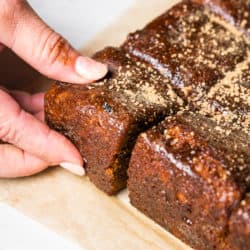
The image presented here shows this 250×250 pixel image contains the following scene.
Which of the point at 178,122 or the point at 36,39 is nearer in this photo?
the point at 178,122

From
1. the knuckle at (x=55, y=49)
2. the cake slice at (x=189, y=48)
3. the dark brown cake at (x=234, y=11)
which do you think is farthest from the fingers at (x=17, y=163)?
the dark brown cake at (x=234, y=11)

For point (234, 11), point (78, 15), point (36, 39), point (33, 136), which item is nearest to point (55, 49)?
point (36, 39)

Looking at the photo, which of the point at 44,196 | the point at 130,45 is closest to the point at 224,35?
the point at 130,45

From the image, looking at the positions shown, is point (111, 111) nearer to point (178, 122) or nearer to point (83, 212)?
point (178, 122)

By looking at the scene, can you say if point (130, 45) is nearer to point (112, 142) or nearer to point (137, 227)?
point (112, 142)

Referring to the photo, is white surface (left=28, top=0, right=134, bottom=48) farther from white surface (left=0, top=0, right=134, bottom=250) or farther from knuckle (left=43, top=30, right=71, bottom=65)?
knuckle (left=43, top=30, right=71, bottom=65)

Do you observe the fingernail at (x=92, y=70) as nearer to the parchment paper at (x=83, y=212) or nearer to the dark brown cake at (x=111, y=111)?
the dark brown cake at (x=111, y=111)
